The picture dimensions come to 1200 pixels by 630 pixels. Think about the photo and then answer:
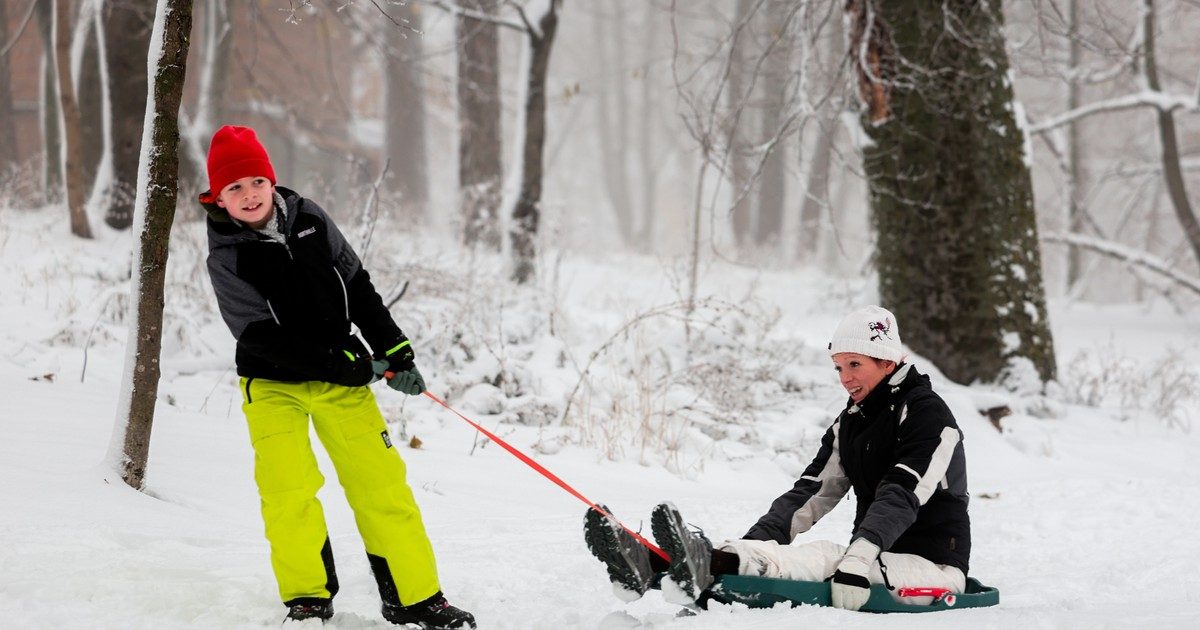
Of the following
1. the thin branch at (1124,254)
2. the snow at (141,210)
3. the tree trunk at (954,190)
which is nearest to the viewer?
the snow at (141,210)

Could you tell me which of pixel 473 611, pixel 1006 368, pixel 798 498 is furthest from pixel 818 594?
pixel 1006 368

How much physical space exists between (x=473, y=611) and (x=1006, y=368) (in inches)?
204

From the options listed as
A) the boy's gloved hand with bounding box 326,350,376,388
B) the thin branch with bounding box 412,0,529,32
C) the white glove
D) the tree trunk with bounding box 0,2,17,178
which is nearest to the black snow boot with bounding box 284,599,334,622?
the boy's gloved hand with bounding box 326,350,376,388

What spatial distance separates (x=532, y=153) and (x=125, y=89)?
156 inches

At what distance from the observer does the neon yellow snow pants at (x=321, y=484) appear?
9.98 feet

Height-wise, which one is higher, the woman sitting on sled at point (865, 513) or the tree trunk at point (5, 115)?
the tree trunk at point (5, 115)

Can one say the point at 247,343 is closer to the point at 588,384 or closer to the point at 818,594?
the point at 818,594

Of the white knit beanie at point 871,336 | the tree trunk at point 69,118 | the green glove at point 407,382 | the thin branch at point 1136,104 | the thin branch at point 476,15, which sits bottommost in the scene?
the green glove at point 407,382

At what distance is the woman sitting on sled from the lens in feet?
10.1

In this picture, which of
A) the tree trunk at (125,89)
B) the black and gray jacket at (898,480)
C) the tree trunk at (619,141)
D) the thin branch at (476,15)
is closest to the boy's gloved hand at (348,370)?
the black and gray jacket at (898,480)

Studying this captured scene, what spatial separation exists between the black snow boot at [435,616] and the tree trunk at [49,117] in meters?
10.6

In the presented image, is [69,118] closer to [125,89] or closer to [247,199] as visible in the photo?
[125,89]

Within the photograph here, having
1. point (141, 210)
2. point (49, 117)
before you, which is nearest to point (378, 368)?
point (141, 210)

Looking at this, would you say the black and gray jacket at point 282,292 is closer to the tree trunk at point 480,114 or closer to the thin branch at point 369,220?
the thin branch at point 369,220
